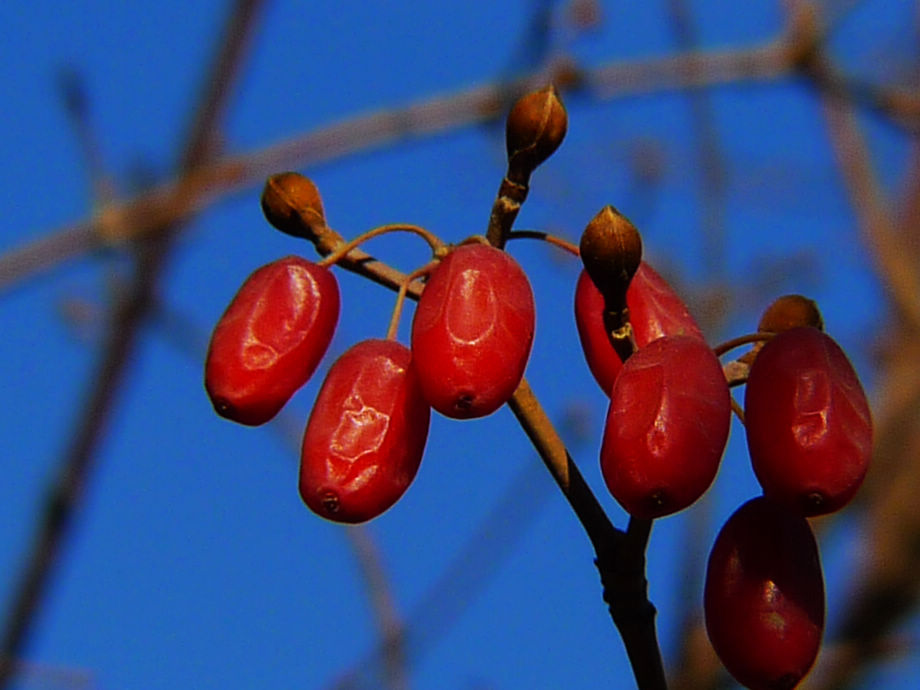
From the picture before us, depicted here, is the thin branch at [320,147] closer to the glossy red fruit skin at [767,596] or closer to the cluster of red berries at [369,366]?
the cluster of red berries at [369,366]

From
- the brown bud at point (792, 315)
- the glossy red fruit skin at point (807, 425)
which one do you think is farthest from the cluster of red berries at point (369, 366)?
the brown bud at point (792, 315)

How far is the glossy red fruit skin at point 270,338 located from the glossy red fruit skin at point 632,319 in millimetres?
248

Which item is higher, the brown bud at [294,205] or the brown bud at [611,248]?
the brown bud at [294,205]

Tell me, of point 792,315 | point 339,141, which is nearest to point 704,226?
point 339,141

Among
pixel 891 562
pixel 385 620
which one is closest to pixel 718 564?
pixel 385 620

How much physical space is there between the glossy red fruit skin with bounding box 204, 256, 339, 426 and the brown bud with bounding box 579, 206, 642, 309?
327mm

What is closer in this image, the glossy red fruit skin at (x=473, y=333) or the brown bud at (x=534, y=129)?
the glossy red fruit skin at (x=473, y=333)

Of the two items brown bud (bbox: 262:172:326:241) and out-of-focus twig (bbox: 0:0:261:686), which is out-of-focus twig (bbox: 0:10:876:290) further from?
brown bud (bbox: 262:172:326:241)

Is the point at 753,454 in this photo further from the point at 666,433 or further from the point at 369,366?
the point at 369,366

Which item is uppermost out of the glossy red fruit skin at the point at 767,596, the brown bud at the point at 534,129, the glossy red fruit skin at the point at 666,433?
the brown bud at the point at 534,129

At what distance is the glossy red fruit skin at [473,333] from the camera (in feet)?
3.83

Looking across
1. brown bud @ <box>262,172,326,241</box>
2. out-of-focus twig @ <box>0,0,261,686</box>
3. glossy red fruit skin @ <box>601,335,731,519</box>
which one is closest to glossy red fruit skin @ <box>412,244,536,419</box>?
glossy red fruit skin @ <box>601,335,731,519</box>

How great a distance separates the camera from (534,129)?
4.19ft

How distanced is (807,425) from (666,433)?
123 millimetres
